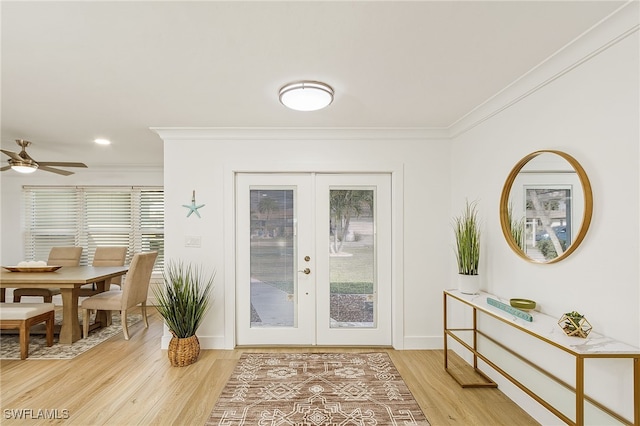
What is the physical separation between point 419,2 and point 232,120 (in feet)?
7.46

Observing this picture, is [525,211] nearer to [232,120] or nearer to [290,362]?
[290,362]

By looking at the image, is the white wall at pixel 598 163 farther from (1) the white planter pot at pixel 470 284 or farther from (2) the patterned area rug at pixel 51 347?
(2) the patterned area rug at pixel 51 347

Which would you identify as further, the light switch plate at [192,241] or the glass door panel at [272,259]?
the glass door panel at [272,259]

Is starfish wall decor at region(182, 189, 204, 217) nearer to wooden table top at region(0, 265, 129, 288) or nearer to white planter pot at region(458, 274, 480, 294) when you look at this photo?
wooden table top at region(0, 265, 129, 288)

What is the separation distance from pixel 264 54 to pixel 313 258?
7.59 ft

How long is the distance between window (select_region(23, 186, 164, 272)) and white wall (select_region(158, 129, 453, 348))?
2.79 metres

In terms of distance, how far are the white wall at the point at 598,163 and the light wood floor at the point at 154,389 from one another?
0.51m

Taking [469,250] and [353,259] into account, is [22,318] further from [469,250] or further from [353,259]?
[469,250]

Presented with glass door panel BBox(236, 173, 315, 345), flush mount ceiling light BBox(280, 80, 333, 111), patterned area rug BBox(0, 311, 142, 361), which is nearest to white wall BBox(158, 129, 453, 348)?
glass door panel BBox(236, 173, 315, 345)

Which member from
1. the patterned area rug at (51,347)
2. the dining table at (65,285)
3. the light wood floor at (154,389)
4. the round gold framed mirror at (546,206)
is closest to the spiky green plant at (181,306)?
the light wood floor at (154,389)

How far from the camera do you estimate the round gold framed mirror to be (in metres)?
1.92

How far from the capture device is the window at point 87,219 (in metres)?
5.96

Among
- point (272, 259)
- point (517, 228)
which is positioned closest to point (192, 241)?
point (272, 259)

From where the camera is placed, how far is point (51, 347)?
3.73 metres
